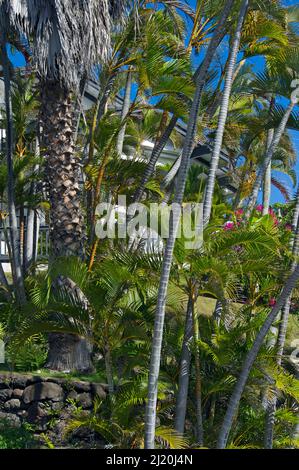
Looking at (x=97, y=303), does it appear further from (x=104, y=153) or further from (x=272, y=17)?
(x=272, y=17)

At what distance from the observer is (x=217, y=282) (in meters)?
7.78

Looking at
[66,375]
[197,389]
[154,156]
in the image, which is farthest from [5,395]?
[154,156]

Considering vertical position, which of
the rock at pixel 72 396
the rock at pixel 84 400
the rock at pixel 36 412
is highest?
the rock at pixel 72 396

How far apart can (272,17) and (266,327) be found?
509cm

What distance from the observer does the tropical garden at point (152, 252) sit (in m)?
7.70

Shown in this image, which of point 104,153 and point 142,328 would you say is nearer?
point 142,328

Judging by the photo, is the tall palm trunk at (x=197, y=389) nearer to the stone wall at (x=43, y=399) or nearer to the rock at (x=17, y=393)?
the stone wall at (x=43, y=399)

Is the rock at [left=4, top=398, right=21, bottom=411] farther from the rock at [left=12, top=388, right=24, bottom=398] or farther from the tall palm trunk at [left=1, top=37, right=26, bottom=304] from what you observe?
the tall palm trunk at [left=1, top=37, right=26, bottom=304]

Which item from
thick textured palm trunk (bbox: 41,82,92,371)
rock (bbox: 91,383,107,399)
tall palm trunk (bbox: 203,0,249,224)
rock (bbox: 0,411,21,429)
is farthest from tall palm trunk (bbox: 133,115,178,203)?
rock (bbox: 0,411,21,429)

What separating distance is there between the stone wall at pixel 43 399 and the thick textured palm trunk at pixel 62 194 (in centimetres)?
58

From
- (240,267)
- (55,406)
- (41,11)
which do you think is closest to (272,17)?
(41,11)

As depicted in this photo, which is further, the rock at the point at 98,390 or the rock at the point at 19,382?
the rock at the point at 19,382

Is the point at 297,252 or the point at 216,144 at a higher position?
the point at 216,144

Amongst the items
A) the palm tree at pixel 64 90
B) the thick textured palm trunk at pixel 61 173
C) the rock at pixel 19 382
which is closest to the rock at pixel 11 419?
the rock at pixel 19 382
